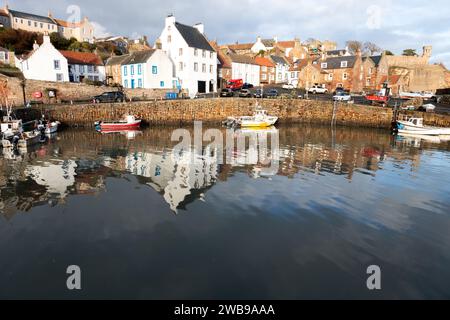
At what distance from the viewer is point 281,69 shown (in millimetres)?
79812

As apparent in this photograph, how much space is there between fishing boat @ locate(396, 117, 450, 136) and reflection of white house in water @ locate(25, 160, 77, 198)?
125ft

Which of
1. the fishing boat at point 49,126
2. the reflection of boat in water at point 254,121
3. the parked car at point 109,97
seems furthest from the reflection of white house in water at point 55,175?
the reflection of boat in water at point 254,121

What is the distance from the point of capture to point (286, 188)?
55.5 ft

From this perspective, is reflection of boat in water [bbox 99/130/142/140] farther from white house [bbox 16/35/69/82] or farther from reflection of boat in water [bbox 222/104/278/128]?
white house [bbox 16/35/69/82]

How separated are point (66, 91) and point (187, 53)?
66.5 feet

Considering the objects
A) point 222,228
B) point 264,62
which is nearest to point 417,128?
point 222,228

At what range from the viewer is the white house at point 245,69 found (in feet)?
222

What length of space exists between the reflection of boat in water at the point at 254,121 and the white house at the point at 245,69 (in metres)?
24.9

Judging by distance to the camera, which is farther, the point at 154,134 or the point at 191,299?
the point at 154,134

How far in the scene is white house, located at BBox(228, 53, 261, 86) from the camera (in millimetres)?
67625

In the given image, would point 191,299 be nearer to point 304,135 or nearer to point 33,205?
point 33,205

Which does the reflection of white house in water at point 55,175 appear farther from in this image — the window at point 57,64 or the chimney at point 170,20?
the chimney at point 170,20
